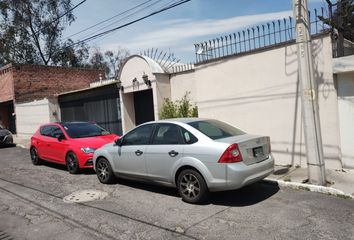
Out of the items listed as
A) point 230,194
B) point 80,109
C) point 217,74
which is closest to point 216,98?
point 217,74

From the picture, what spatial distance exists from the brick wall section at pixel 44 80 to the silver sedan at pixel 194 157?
798 inches

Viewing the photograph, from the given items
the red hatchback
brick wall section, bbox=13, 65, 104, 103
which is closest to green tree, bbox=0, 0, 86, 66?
brick wall section, bbox=13, 65, 104, 103

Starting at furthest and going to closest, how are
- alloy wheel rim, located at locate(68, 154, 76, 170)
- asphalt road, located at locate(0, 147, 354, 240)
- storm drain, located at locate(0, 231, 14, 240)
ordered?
alloy wheel rim, located at locate(68, 154, 76, 170), storm drain, located at locate(0, 231, 14, 240), asphalt road, located at locate(0, 147, 354, 240)

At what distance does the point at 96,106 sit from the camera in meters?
17.2

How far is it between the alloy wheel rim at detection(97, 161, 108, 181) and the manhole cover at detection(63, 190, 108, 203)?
2.07ft

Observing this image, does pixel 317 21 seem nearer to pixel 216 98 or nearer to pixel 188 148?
pixel 216 98

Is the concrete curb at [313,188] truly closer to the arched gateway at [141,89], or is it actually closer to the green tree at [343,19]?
the green tree at [343,19]

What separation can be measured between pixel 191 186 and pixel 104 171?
2790 mm

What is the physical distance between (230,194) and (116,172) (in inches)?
105

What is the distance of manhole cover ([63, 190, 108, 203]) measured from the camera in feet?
23.2

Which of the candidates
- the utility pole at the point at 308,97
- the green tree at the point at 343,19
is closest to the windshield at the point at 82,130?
the utility pole at the point at 308,97

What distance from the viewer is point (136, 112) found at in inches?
600

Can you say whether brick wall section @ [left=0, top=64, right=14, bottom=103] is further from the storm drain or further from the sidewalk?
the sidewalk

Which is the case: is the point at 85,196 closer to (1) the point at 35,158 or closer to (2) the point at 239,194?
(2) the point at 239,194
